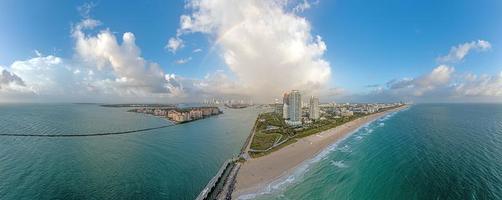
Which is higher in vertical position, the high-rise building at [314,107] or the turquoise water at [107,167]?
the high-rise building at [314,107]

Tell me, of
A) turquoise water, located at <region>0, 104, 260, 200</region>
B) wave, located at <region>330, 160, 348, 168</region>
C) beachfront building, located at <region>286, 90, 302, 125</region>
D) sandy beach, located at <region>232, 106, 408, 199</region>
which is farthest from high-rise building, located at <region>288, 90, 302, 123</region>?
wave, located at <region>330, 160, 348, 168</region>

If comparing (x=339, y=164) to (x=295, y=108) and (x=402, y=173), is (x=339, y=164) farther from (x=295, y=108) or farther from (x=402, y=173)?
(x=295, y=108)

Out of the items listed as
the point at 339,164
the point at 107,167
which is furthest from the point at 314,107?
the point at 107,167

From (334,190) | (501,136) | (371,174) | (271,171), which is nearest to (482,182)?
(371,174)

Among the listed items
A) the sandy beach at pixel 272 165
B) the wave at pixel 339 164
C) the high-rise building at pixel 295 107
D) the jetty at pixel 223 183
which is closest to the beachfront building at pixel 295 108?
the high-rise building at pixel 295 107

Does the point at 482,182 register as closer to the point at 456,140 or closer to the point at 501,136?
the point at 456,140

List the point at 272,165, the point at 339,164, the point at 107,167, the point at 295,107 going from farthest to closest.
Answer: the point at 295,107 < the point at 339,164 < the point at 272,165 < the point at 107,167

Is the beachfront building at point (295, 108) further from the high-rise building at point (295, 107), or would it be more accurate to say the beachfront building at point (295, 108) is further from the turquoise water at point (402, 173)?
the turquoise water at point (402, 173)

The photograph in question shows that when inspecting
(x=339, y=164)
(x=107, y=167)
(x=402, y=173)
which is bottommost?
(x=107, y=167)
